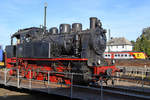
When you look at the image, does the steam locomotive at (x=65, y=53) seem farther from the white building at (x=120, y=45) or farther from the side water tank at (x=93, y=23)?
the white building at (x=120, y=45)

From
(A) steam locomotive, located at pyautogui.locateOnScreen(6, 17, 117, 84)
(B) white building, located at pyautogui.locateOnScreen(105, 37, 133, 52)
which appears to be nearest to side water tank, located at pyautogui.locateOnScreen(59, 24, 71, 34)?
(A) steam locomotive, located at pyautogui.locateOnScreen(6, 17, 117, 84)

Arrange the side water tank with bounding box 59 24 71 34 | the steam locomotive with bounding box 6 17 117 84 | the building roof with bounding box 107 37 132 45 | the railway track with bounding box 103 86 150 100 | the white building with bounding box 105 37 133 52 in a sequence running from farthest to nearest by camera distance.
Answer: the building roof with bounding box 107 37 132 45, the white building with bounding box 105 37 133 52, the side water tank with bounding box 59 24 71 34, the steam locomotive with bounding box 6 17 117 84, the railway track with bounding box 103 86 150 100

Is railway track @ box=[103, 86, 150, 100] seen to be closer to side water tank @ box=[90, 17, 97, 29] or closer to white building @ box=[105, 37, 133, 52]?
side water tank @ box=[90, 17, 97, 29]

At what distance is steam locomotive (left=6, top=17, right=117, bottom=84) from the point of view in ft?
31.2

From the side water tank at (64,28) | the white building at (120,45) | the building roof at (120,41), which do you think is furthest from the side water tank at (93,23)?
the building roof at (120,41)

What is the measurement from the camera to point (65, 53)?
11.0 m

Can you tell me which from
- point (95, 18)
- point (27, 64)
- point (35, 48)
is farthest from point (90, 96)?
point (27, 64)

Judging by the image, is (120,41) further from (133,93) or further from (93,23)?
(133,93)

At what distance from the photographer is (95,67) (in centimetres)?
899

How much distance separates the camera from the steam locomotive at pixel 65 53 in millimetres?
9508

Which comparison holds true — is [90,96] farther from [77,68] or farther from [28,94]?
[28,94]

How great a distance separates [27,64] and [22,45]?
1.67 metres

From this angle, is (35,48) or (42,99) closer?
(42,99)

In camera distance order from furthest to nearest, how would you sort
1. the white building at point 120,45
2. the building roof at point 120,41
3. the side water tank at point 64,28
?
the building roof at point 120,41
the white building at point 120,45
the side water tank at point 64,28
